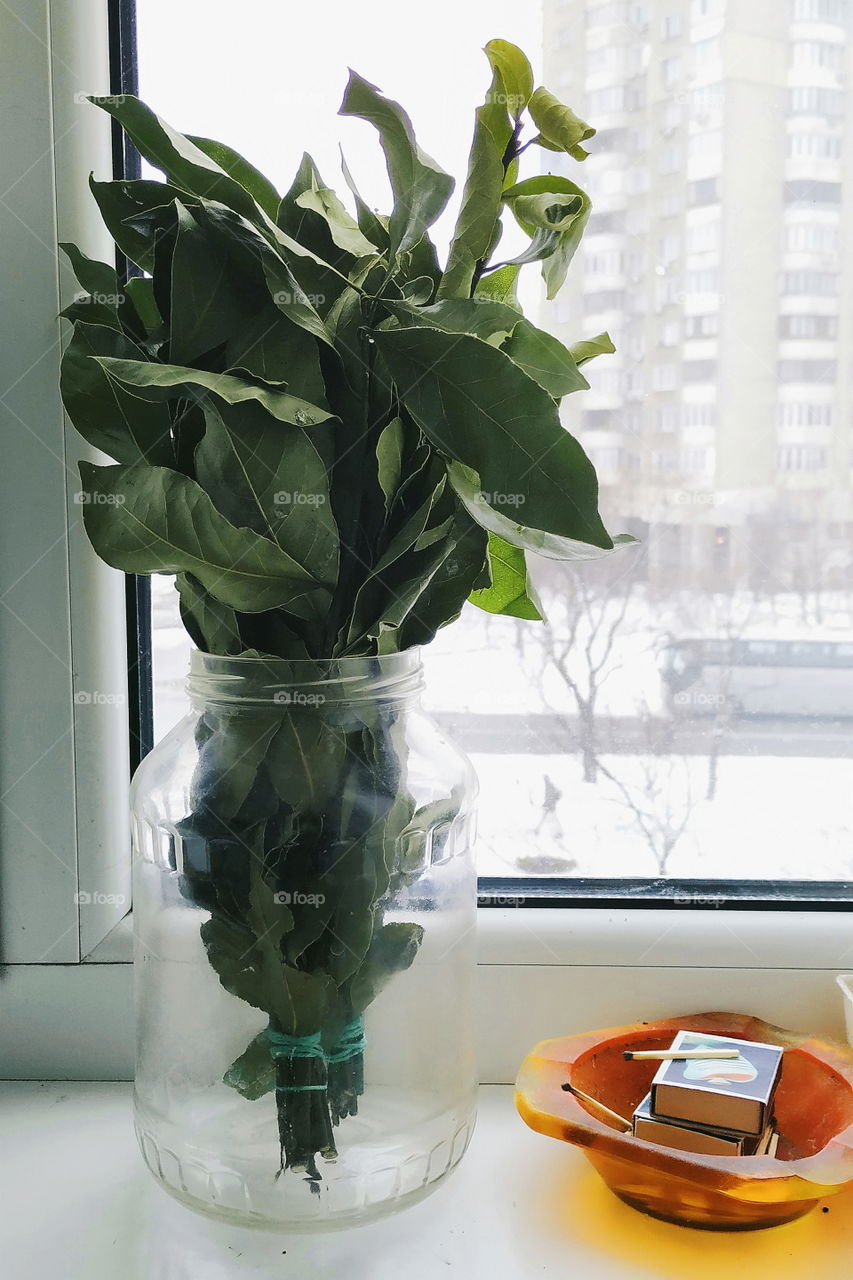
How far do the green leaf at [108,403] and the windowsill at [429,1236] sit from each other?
458mm

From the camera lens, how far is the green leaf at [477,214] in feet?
1.72

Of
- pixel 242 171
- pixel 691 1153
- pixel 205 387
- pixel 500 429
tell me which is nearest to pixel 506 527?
pixel 500 429

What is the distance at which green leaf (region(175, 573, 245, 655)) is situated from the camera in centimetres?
56

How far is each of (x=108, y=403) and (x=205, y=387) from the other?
0.10 meters

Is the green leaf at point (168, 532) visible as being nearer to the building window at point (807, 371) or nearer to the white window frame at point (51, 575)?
the white window frame at point (51, 575)

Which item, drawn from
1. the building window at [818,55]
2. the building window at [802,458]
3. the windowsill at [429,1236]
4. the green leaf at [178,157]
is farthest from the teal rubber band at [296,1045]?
the building window at [818,55]

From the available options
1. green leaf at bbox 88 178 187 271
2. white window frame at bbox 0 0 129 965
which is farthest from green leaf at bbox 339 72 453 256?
white window frame at bbox 0 0 129 965

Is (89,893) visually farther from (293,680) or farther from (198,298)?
(198,298)

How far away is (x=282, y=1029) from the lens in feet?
1.82

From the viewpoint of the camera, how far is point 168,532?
1.61ft

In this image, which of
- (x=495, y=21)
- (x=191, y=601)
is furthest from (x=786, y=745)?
(x=495, y=21)

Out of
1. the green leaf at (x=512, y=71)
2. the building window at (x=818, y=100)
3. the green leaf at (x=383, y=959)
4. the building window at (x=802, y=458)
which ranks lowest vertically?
the green leaf at (x=383, y=959)

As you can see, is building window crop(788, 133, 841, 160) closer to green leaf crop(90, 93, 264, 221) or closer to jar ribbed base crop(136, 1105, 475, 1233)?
green leaf crop(90, 93, 264, 221)

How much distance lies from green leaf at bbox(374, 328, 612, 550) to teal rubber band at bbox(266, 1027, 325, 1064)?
0.30 meters
